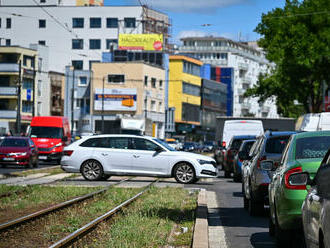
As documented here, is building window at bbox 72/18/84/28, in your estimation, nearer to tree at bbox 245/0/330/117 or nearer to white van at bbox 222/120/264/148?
tree at bbox 245/0/330/117

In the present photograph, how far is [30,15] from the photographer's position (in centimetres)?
11581

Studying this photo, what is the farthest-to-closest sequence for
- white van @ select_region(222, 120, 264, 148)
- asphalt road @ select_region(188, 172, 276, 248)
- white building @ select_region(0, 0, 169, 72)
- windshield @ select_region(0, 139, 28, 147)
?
white building @ select_region(0, 0, 169, 72) < white van @ select_region(222, 120, 264, 148) < windshield @ select_region(0, 139, 28, 147) < asphalt road @ select_region(188, 172, 276, 248)

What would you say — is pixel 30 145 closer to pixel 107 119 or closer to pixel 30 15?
pixel 107 119

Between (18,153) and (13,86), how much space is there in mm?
55500

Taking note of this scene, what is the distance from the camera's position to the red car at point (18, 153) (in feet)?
124

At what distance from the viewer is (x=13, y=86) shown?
92062 millimetres

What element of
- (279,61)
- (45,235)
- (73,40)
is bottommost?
(45,235)

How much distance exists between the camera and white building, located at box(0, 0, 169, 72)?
377 ft

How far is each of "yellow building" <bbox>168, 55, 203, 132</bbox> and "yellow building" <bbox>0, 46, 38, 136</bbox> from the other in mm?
24944

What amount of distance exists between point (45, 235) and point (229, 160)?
2150 centimetres

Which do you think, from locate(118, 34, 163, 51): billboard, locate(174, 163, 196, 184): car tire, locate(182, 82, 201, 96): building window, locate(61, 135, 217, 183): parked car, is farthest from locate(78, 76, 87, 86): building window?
locate(174, 163, 196, 184): car tire

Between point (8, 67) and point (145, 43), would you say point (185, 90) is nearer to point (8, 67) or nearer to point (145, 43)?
point (145, 43)

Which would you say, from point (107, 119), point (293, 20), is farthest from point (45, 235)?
point (107, 119)

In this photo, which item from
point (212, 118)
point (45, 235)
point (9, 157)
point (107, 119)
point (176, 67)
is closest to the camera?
point (45, 235)
